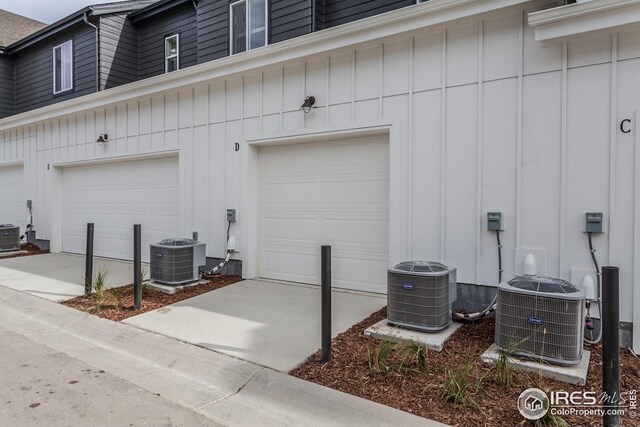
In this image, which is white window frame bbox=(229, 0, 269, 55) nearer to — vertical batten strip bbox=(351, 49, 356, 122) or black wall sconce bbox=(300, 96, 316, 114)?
black wall sconce bbox=(300, 96, 316, 114)

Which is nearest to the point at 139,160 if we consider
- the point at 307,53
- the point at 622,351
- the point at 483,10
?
the point at 307,53

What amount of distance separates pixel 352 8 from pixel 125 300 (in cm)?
612

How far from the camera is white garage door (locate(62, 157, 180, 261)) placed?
8.09 meters

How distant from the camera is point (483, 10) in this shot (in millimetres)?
4477

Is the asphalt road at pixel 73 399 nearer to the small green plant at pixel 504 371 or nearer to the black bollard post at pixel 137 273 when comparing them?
the black bollard post at pixel 137 273

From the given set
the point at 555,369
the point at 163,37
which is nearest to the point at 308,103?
the point at 555,369

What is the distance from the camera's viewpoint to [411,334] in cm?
396

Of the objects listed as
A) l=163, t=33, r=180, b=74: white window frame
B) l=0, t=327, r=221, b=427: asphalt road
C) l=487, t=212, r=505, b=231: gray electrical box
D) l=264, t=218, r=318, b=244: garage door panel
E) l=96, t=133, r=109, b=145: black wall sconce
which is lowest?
l=0, t=327, r=221, b=427: asphalt road

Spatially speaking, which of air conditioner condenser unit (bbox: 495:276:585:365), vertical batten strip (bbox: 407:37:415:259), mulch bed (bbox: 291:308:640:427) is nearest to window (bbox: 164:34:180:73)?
vertical batten strip (bbox: 407:37:415:259)

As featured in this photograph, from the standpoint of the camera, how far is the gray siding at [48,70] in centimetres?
1068

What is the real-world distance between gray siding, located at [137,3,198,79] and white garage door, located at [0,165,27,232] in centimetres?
469

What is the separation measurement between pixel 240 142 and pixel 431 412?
5.23m

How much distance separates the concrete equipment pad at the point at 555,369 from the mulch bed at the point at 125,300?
161 inches

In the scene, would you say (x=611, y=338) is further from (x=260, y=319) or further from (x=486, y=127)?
(x=260, y=319)
